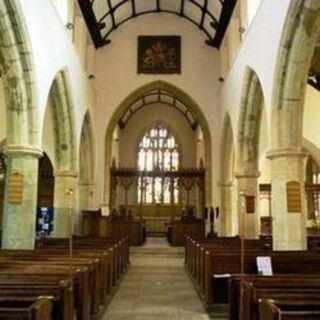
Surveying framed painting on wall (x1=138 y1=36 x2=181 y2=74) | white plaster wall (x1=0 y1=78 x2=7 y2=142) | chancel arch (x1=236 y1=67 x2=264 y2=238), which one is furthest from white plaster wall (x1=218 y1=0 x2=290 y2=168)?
white plaster wall (x1=0 y1=78 x2=7 y2=142)

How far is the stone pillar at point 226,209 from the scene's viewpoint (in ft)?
50.4

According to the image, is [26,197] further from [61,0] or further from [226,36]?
[226,36]

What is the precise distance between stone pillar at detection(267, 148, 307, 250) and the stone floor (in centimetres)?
183

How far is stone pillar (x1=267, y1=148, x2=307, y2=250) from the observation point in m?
8.23

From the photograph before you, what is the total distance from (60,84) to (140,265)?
4.71m

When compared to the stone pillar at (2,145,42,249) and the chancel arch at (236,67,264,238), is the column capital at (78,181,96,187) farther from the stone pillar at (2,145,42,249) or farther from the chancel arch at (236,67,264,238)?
the stone pillar at (2,145,42,249)

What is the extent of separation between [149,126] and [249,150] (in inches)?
470

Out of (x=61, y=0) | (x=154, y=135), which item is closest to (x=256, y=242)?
(x=61, y=0)

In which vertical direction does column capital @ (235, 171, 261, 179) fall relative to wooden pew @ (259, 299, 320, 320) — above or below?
above

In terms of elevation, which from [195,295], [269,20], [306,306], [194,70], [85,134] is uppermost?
[194,70]

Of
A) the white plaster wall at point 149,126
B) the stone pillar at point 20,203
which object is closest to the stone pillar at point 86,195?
the stone pillar at point 20,203

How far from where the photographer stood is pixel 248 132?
1228 cm

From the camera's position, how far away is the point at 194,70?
16609 millimetres

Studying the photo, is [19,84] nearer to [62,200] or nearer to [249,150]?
[62,200]
